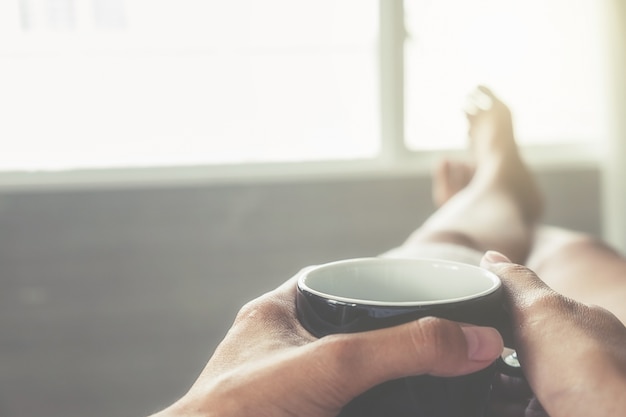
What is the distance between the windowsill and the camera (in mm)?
1433

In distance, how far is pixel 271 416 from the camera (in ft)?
1.14

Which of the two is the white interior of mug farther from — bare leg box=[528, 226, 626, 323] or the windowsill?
the windowsill

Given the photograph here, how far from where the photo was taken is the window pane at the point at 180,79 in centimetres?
147

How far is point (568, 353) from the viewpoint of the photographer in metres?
0.36

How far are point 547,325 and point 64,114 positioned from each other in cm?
134

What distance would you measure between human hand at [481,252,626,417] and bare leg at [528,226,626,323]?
10.9 inches

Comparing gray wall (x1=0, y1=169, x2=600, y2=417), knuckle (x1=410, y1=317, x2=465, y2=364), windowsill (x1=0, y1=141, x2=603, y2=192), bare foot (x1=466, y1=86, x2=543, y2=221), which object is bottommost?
gray wall (x1=0, y1=169, x2=600, y2=417)

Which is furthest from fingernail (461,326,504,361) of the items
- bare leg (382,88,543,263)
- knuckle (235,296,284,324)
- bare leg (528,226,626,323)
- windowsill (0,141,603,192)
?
windowsill (0,141,603,192)

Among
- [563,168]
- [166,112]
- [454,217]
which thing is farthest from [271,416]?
[563,168]

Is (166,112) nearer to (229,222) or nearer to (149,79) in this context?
(149,79)

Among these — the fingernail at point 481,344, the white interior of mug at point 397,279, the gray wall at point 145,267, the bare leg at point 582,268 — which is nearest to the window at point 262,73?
the gray wall at point 145,267

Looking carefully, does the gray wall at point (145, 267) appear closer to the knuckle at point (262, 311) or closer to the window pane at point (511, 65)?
the window pane at point (511, 65)

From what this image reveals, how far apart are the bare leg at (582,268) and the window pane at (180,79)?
0.70 metres

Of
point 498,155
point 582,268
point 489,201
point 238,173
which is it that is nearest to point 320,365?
point 582,268
